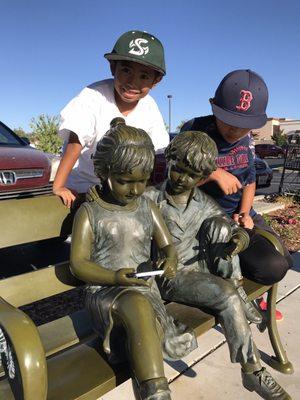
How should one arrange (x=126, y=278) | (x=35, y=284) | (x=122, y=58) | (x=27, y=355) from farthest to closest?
(x=122, y=58)
(x=35, y=284)
(x=126, y=278)
(x=27, y=355)

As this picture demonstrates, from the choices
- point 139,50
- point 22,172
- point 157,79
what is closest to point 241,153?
point 157,79

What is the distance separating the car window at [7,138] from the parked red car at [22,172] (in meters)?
0.13

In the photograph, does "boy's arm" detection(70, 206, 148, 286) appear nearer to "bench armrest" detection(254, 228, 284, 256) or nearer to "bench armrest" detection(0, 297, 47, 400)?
"bench armrest" detection(0, 297, 47, 400)

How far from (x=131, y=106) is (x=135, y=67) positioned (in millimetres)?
344

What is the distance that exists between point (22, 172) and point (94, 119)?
2.01 metres

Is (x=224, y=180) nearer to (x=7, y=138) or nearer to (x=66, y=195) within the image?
(x=66, y=195)

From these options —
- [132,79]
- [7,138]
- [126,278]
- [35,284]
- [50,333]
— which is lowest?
[50,333]

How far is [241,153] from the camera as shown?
8.13 feet

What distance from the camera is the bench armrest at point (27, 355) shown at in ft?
3.77

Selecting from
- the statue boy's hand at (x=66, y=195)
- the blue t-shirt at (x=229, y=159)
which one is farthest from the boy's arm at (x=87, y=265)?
the blue t-shirt at (x=229, y=159)

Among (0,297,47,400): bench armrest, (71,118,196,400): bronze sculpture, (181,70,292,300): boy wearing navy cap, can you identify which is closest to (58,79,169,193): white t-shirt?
(181,70,292,300): boy wearing navy cap

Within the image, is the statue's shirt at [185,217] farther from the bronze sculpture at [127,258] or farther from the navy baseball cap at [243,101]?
the navy baseball cap at [243,101]

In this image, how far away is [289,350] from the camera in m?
2.70

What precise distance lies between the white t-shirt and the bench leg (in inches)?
46.2
